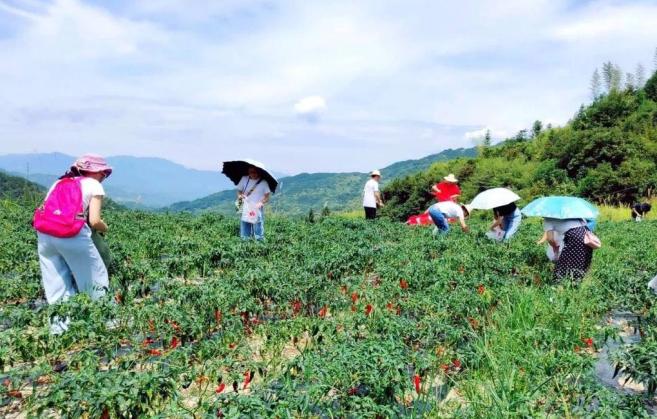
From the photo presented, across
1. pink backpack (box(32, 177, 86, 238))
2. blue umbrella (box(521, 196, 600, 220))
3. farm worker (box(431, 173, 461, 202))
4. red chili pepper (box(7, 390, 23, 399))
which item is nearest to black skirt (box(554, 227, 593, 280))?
blue umbrella (box(521, 196, 600, 220))

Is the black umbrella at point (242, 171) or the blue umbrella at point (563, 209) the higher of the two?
the black umbrella at point (242, 171)

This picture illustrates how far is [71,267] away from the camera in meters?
4.93

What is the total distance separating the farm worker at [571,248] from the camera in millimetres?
6320

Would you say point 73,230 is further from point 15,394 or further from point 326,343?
point 326,343

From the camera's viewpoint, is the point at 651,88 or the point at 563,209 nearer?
the point at 563,209

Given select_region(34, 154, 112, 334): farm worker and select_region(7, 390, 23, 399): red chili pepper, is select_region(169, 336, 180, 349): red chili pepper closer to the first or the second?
select_region(34, 154, 112, 334): farm worker

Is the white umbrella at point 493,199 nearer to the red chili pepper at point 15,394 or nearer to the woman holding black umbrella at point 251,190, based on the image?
the woman holding black umbrella at point 251,190

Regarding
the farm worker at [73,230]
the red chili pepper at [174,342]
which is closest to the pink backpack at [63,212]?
the farm worker at [73,230]

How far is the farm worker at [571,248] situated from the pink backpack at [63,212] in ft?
18.2

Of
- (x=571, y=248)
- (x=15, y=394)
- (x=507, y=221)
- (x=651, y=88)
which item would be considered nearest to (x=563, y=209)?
(x=571, y=248)

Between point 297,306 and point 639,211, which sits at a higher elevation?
point 639,211

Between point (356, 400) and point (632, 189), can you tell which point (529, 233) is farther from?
point (632, 189)

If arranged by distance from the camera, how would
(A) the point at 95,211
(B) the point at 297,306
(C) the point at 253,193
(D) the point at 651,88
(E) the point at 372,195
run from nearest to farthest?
(A) the point at 95,211 < (B) the point at 297,306 < (C) the point at 253,193 < (E) the point at 372,195 < (D) the point at 651,88

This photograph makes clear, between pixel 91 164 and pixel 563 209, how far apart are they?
5.54 meters
